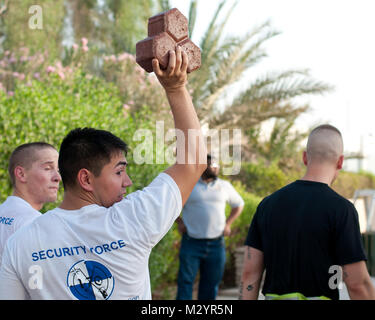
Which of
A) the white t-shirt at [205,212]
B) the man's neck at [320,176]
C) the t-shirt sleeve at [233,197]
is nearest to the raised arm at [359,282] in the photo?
the man's neck at [320,176]

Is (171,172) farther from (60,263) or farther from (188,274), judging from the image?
(188,274)

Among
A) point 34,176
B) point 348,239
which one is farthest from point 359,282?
point 34,176

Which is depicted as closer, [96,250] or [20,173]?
[96,250]

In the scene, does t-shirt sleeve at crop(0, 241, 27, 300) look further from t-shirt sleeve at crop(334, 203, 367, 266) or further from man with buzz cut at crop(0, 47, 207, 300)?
t-shirt sleeve at crop(334, 203, 367, 266)

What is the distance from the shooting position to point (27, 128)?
5.43 meters

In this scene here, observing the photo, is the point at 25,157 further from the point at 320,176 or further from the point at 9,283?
the point at 320,176

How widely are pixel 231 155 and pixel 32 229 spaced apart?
1302 centimetres

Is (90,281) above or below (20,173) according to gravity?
below

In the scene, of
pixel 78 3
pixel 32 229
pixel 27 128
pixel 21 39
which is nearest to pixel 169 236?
pixel 27 128

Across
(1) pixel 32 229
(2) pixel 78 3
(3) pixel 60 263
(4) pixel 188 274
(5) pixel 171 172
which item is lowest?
(4) pixel 188 274

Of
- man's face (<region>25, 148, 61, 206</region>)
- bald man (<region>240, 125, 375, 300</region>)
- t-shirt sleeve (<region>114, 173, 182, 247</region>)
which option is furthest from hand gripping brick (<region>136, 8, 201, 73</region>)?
man's face (<region>25, 148, 61, 206</region>)

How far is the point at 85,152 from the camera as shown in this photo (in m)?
1.94

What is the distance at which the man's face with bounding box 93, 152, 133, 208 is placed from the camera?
194cm

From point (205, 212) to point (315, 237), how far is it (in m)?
3.38
